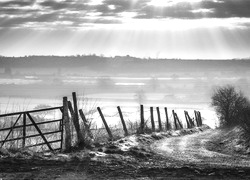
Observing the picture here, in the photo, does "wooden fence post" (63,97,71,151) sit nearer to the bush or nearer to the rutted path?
the rutted path

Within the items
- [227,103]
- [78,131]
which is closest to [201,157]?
[78,131]

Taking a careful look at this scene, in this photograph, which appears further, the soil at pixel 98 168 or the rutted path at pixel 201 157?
the rutted path at pixel 201 157

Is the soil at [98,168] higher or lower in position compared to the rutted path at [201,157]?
higher

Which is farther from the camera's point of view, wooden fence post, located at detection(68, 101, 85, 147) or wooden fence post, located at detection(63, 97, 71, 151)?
wooden fence post, located at detection(68, 101, 85, 147)

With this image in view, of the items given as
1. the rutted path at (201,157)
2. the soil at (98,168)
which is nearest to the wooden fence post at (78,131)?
the soil at (98,168)

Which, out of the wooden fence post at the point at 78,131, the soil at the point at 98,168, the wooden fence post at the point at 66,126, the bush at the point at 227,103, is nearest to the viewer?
the soil at the point at 98,168

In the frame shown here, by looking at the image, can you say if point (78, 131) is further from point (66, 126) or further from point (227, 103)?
point (227, 103)

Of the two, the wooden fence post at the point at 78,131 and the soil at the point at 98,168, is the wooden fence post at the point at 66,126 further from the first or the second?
the soil at the point at 98,168

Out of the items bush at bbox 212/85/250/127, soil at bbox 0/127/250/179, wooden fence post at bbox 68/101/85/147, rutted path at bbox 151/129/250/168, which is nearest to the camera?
soil at bbox 0/127/250/179

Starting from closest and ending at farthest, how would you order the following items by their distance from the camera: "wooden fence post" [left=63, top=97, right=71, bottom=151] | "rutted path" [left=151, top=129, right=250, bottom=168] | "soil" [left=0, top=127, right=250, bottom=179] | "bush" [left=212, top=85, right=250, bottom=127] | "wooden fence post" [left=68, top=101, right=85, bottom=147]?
"soil" [left=0, top=127, right=250, bottom=179], "rutted path" [left=151, top=129, right=250, bottom=168], "wooden fence post" [left=63, top=97, right=71, bottom=151], "wooden fence post" [left=68, top=101, right=85, bottom=147], "bush" [left=212, top=85, right=250, bottom=127]

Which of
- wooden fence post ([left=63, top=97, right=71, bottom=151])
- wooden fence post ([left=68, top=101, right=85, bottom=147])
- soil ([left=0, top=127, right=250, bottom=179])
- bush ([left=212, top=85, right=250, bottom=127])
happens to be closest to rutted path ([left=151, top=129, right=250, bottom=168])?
soil ([left=0, top=127, right=250, bottom=179])

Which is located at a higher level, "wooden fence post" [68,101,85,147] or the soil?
"wooden fence post" [68,101,85,147]

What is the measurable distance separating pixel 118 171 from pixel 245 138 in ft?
39.7

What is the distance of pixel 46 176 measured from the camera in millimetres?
9438
